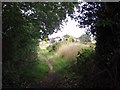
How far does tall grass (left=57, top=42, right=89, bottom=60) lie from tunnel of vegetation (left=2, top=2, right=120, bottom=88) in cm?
13

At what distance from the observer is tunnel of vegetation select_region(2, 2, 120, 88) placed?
14.8 ft

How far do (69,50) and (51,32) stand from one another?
49 cm

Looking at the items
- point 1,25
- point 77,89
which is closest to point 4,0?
point 1,25

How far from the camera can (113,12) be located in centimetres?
433

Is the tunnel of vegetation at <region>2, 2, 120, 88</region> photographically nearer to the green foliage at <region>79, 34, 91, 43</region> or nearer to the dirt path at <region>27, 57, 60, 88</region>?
the green foliage at <region>79, 34, 91, 43</region>

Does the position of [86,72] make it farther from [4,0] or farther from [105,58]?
[4,0]

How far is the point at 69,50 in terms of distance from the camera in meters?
5.00

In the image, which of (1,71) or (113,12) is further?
(1,71)

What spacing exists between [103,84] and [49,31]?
4.50 ft

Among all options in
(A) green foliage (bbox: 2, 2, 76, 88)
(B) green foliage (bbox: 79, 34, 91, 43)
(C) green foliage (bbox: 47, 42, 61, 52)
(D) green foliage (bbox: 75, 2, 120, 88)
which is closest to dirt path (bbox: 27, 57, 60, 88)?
(C) green foliage (bbox: 47, 42, 61, 52)

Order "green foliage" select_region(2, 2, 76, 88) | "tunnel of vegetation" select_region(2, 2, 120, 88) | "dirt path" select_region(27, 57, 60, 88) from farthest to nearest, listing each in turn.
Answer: "dirt path" select_region(27, 57, 60, 88) → "green foliage" select_region(2, 2, 76, 88) → "tunnel of vegetation" select_region(2, 2, 120, 88)

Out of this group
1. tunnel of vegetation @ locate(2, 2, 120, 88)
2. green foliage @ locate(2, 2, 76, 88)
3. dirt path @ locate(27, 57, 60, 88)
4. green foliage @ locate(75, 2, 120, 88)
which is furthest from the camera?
dirt path @ locate(27, 57, 60, 88)

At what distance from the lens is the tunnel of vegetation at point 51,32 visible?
4504 millimetres

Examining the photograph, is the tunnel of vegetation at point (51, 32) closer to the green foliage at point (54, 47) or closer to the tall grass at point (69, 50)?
the tall grass at point (69, 50)
